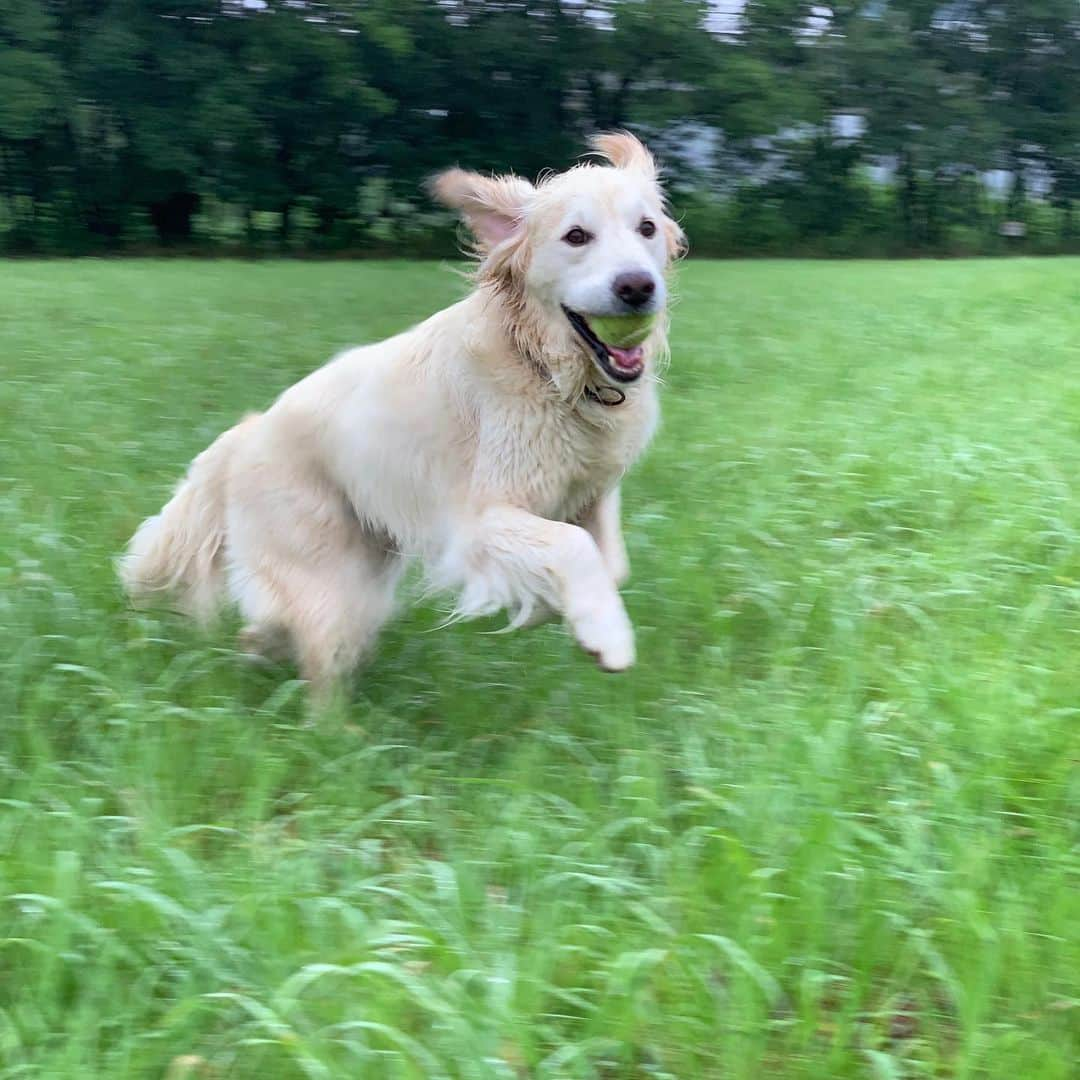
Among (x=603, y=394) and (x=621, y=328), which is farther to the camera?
(x=603, y=394)

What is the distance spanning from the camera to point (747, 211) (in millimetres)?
25500

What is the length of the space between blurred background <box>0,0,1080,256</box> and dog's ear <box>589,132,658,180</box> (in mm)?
19597

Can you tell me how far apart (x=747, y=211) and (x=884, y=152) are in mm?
4138

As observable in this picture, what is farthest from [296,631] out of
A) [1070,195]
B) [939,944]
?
[1070,195]

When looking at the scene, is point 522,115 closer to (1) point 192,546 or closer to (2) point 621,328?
(1) point 192,546

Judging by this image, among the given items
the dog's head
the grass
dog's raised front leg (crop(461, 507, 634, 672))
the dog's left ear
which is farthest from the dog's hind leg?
the dog's left ear

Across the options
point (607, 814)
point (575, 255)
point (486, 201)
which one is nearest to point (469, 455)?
point (575, 255)

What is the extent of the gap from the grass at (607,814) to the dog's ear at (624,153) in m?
1.41

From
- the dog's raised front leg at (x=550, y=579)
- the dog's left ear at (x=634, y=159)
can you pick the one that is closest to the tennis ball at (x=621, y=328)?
the dog's left ear at (x=634, y=159)

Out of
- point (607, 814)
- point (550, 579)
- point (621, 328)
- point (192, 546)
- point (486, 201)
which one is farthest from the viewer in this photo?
point (192, 546)

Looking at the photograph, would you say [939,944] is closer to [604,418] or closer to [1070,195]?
[604,418]

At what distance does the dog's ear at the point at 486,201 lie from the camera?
12.2 feet

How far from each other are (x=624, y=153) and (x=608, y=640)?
172cm

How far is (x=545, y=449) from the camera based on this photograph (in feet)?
11.5
